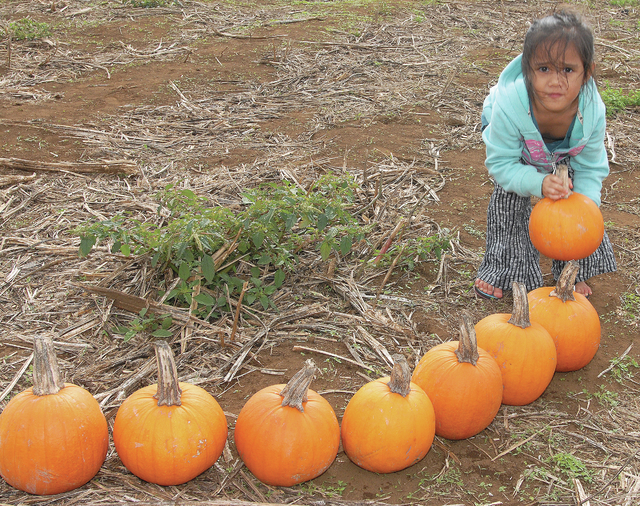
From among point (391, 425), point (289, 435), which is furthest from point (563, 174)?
point (289, 435)

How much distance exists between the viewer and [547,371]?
3.20 m

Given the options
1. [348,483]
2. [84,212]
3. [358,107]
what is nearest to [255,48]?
[358,107]

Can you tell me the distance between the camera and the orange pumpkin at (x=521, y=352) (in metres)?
3.15

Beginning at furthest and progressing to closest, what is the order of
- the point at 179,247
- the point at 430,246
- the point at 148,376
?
the point at 430,246 → the point at 179,247 → the point at 148,376

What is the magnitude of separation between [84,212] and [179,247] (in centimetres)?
189

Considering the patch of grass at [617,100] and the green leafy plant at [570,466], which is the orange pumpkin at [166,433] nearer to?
the green leafy plant at [570,466]

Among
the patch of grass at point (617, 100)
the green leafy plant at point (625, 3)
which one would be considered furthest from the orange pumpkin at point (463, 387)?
the green leafy plant at point (625, 3)

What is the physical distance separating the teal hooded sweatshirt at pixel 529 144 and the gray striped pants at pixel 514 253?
218 millimetres

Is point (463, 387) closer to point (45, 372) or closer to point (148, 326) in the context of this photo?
point (45, 372)

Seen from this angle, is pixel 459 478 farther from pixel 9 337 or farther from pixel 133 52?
pixel 133 52

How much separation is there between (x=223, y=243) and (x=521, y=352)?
1.98m

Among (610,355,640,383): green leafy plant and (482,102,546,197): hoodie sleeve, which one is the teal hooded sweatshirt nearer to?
(482,102,546,197): hoodie sleeve

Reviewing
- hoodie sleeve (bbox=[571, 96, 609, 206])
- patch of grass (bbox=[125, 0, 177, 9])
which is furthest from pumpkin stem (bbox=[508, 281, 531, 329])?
patch of grass (bbox=[125, 0, 177, 9])

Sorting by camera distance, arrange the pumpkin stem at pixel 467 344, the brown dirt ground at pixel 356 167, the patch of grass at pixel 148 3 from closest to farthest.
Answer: the brown dirt ground at pixel 356 167, the pumpkin stem at pixel 467 344, the patch of grass at pixel 148 3
